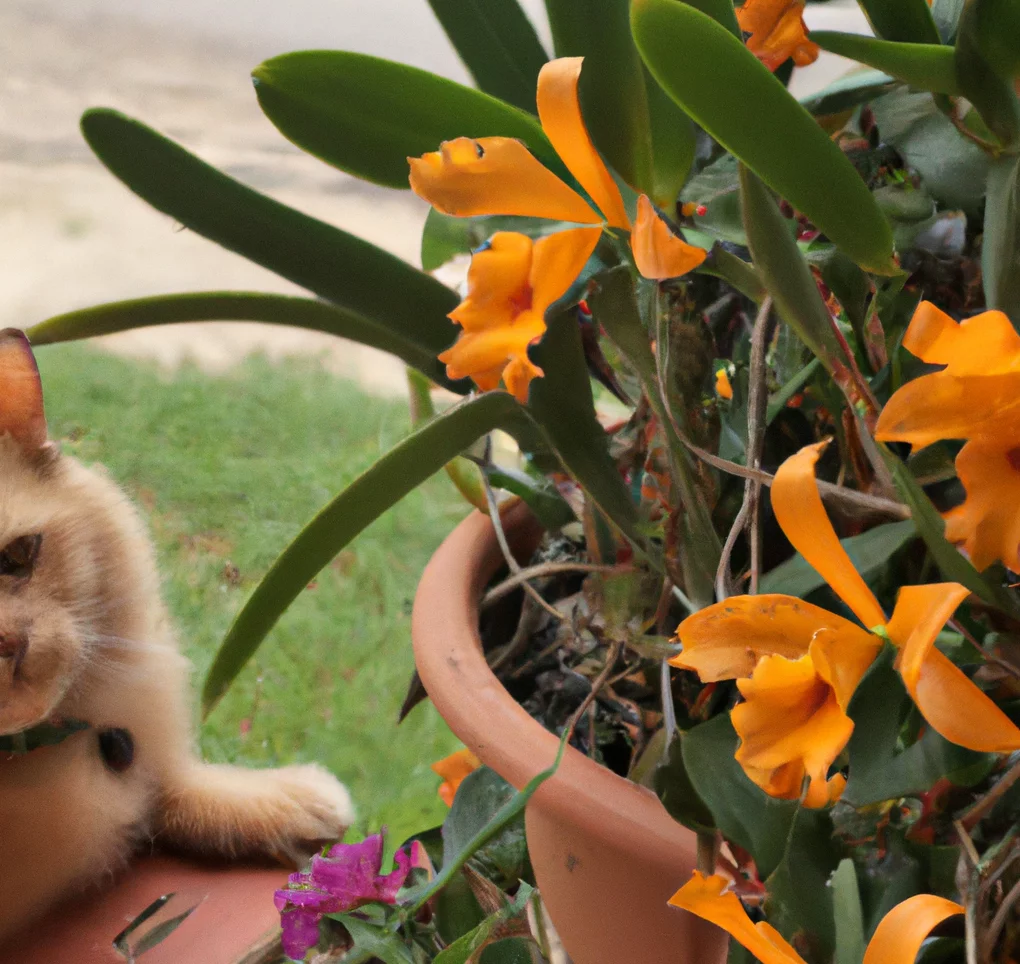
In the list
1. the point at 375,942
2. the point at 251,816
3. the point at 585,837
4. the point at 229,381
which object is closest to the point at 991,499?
the point at 585,837

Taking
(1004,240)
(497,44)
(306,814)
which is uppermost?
(497,44)

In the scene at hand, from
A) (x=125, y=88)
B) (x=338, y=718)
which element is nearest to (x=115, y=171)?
(x=338, y=718)

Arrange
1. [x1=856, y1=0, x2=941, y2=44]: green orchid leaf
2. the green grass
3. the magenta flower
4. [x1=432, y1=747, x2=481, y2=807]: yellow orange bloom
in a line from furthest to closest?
the green grass < [x1=432, y1=747, x2=481, y2=807]: yellow orange bloom < the magenta flower < [x1=856, y1=0, x2=941, y2=44]: green orchid leaf

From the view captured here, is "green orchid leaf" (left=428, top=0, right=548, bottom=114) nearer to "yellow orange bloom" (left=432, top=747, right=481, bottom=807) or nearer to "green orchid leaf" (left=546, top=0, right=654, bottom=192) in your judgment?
"green orchid leaf" (left=546, top=0, right=654, bottom=192)

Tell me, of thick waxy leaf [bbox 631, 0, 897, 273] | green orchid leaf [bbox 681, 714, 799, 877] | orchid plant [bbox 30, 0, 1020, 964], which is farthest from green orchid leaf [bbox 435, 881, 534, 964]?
thick waxy leaf [bbox 631, 0, 897, 273]

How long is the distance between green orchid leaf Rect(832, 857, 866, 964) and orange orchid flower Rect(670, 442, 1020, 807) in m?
0.04

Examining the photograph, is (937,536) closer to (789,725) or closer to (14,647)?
(789,725)

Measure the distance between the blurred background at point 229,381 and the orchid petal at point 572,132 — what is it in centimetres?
59

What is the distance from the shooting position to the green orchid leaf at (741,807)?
38 cm

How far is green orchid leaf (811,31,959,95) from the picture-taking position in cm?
35

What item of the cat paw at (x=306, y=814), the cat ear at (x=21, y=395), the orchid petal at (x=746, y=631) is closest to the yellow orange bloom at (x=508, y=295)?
the orchid petal at (x=746, y=631)

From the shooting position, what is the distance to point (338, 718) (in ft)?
3.26

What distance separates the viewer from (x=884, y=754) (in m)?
0.35

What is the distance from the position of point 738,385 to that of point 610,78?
179 millimetres
